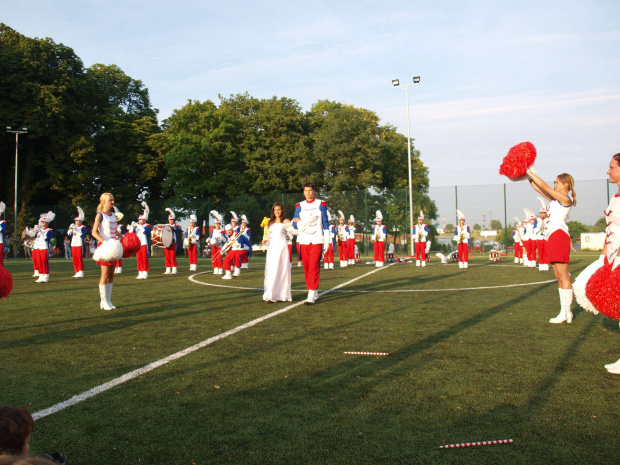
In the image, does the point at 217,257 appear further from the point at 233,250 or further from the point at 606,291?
the point at 606,291

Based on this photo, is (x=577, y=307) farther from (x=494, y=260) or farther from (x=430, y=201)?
(x=430, y=201)

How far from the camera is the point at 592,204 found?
3250 cm

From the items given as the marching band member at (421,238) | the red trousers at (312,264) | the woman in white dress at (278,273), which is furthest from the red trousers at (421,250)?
the woman in white dress at (278,273)

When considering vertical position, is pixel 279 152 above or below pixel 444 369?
above

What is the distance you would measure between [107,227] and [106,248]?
720mm

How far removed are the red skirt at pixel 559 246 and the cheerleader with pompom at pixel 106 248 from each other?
735 centimetres

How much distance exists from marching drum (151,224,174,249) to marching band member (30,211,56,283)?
11.6 feet

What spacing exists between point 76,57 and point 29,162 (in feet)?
32.7

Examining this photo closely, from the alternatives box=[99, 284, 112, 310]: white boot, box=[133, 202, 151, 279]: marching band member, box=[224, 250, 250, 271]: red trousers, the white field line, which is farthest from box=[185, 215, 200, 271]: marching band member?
the white field line

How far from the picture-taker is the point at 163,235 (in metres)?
18.6

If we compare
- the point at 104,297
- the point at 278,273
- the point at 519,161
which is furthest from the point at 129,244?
the point at 519,161

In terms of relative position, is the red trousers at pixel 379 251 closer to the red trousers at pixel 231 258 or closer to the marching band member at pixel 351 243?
the marching band member at pixel 351 243

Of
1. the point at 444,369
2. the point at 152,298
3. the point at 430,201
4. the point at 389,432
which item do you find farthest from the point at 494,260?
the point at 389,432

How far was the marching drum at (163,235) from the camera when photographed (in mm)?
18609
